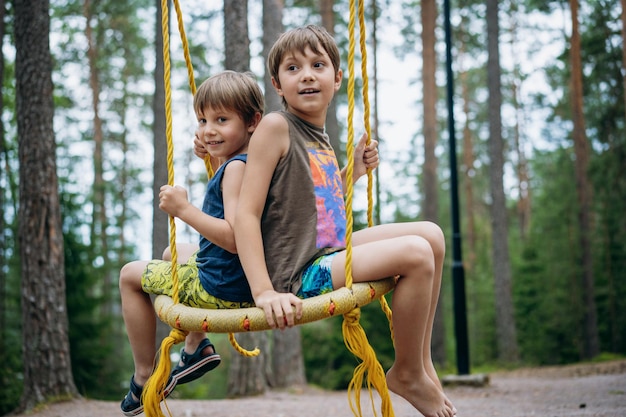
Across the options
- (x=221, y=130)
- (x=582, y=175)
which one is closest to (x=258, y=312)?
(x=221, y=130)

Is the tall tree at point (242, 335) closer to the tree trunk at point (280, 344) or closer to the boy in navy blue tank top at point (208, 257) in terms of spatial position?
the tree trunk at point (280, 344)

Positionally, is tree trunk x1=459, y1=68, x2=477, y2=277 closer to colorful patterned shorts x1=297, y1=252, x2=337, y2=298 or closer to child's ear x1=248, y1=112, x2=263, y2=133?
child's ear x1=248, y1=112, x2=263, y2=133

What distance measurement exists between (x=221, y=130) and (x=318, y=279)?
A: 75 centimetres

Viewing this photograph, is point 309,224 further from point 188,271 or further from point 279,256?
point 188,271

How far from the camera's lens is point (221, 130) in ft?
8.70

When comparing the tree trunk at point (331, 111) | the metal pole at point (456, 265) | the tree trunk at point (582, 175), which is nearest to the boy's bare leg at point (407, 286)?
the metal pole at point (456, 265)

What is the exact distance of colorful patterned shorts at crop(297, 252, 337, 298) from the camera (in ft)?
7.84

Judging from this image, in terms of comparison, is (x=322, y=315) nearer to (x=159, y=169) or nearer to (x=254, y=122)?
(x=254, y=122)

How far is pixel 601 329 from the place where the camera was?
1730 cm

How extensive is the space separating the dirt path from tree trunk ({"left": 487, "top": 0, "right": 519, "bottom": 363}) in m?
4.67

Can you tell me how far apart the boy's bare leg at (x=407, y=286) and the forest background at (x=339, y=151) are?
4.29m

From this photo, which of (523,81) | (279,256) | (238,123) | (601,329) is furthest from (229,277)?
(523,81)

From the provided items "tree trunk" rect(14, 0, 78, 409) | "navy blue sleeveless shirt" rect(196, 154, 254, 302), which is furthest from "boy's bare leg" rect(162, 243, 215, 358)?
"tree trunk" rect(14, 0, 78, 409)

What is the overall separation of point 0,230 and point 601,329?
1518 centimetres
